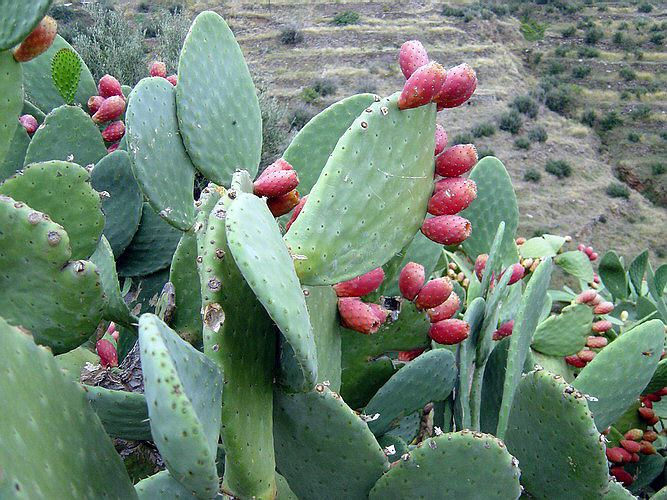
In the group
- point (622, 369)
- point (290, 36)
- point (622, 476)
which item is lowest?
point (290, 36)

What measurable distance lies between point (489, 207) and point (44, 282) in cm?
117

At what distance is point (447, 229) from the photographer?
1.02 metres

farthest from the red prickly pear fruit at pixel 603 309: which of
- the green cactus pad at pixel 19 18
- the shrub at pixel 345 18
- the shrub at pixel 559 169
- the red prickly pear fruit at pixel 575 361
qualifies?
the shrub at pixel 345 18

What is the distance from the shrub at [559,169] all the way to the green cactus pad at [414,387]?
1184 cm

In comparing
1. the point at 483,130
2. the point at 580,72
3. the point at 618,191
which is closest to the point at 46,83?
the point at 618,191

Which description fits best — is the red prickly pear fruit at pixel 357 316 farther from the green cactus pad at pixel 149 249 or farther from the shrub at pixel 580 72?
the shrub at pixel 580 72

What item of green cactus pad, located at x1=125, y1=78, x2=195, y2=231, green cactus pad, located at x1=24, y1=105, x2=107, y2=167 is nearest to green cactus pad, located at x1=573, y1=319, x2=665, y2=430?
green cactus pad, located at x1=125, y1=78, x2=195, y2=231

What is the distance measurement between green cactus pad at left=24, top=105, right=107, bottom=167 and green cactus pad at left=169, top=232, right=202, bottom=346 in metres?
0.49

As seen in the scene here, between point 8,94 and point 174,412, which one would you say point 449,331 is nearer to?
point 174,412

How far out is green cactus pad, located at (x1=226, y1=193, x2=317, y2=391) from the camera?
63cm

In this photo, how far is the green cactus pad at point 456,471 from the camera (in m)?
0.83

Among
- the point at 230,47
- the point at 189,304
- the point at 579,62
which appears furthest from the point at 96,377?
the point at 579,62

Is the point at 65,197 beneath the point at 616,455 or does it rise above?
above

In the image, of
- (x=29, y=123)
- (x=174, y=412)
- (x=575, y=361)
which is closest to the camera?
(x=174, y=412)
